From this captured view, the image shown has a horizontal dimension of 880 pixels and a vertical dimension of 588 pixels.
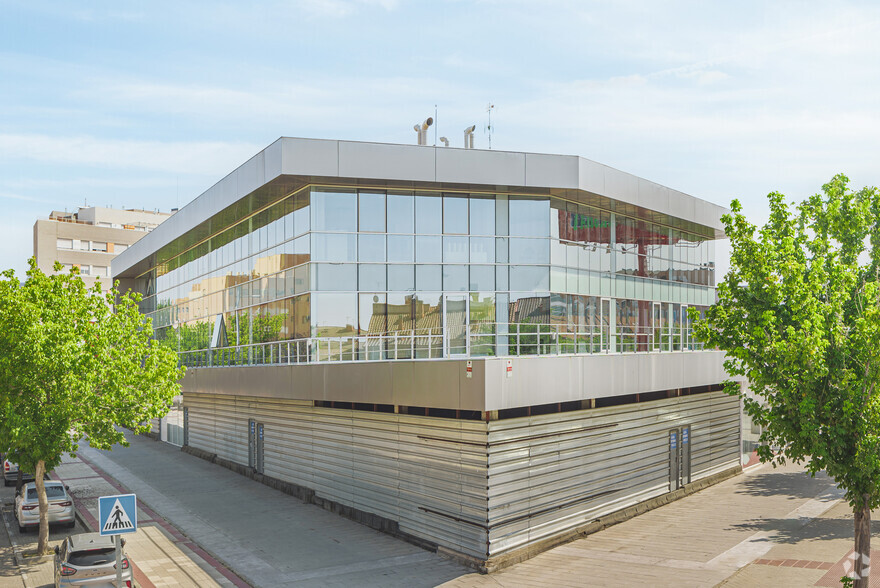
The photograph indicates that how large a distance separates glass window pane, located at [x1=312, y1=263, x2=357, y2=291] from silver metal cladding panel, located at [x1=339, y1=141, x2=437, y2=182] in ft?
9.87

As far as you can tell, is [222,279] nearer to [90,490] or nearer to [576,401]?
[90,490]

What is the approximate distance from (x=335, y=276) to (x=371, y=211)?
8.09 ft

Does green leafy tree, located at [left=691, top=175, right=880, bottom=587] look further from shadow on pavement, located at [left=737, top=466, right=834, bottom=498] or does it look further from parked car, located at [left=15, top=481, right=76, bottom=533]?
parked car, located at [left=15, top=481, right=76, bottom=533]

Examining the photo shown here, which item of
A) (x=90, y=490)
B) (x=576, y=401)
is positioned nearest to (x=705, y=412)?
(x=576, y=401)

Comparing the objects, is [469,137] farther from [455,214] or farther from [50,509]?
[50,509]

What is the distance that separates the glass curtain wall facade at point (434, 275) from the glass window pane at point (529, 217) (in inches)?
1.6

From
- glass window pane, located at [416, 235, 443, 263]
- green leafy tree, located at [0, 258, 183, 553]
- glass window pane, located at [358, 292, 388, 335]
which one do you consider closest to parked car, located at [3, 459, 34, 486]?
green leafy tree, located at [0, 258, 183, 553]

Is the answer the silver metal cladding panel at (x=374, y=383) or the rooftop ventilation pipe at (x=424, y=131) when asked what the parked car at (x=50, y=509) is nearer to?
the silver metal cladding panel at (x=374, y=383)

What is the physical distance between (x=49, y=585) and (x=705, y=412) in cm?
2017

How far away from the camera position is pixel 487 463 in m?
16.0

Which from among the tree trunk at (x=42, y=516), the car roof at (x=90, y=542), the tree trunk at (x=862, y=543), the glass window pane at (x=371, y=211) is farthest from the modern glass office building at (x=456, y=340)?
the tree trunk at (x=42, y=516)

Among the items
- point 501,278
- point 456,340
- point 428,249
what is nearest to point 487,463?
point 456,340

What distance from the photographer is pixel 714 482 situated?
2617 cm

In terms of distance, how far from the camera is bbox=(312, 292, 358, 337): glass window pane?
79.9 ft
